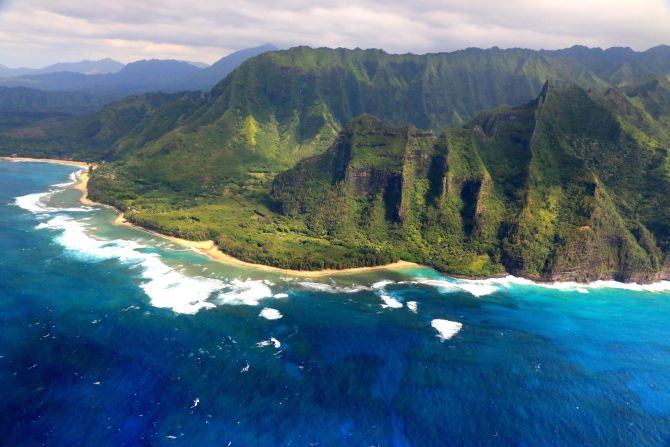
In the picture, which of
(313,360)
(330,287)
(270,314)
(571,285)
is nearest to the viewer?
(313,360)

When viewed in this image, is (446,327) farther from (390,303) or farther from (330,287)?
(330,287)

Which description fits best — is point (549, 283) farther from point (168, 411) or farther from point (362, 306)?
point (168, 411)

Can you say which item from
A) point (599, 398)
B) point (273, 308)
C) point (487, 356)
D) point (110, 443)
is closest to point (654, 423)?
point (599, 398)

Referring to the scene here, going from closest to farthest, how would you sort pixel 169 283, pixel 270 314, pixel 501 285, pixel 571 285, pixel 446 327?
pixel 446 327 → pixel 270 314 → pixel 169 283 → pixel 501 285 → pixel 571 285

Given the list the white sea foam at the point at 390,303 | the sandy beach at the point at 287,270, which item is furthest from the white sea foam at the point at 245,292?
the white sea foam at the point at 390,303

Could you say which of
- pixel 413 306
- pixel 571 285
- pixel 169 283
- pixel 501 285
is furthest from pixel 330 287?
pixel 571 285

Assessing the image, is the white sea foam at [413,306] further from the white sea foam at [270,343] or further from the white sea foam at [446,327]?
the white sea foam at [270,343]
